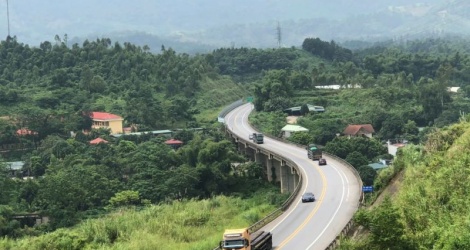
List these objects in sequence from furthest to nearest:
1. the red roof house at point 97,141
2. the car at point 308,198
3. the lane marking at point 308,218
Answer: the red roof house at point 97,141 < the car at point 308,198 < the lane marking at point 308,218

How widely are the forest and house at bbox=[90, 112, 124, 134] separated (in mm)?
2279

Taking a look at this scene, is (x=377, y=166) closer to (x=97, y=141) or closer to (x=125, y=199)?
(x=125, y=199)

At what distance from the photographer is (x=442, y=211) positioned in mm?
24578

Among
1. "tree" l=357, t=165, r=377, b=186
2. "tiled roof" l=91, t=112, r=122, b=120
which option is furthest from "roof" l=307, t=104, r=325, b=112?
"tree" l=357, t=165, r=377, b=186

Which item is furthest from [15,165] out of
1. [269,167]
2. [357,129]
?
[357,129]

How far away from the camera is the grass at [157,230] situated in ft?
121

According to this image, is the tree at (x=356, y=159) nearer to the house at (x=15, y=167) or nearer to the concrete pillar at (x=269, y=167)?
the concrete pillar at (x=269, y=167)

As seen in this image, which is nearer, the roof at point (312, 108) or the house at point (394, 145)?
the house at point (394, 145)

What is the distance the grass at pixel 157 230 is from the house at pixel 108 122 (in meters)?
41.6

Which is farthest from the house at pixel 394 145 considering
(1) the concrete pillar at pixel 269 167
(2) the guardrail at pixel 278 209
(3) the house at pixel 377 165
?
(2) the guardrail at pixel 278 209

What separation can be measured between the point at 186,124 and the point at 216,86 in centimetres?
3109

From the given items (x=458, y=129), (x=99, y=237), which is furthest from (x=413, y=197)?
(x=99, y=237)

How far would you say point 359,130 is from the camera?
274 ft

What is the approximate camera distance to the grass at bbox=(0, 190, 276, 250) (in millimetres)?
37000
